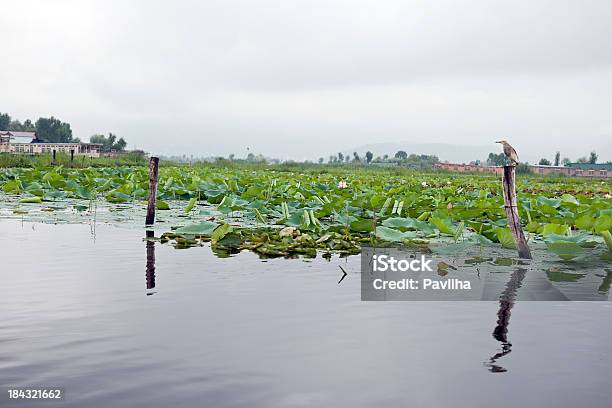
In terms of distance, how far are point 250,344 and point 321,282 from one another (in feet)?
5.84

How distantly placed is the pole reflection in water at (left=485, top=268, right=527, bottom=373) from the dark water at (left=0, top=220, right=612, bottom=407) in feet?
0.08

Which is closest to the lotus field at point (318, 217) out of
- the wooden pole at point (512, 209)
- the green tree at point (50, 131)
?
the wooden pole at point (512, 209)

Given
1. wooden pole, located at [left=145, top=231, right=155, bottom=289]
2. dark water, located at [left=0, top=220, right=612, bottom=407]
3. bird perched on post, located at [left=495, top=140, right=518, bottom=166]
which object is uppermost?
bird perched on post, located at [left=495, top=140, right=518, bottom=166]

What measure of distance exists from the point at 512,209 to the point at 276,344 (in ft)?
9.47

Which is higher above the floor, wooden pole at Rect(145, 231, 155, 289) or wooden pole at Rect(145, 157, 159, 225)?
wooden pole at Rect(145, 157, 159, 225)

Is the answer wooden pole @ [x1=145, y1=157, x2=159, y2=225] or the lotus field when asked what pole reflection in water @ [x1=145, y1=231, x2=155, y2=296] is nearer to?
the lotus field

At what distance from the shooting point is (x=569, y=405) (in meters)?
2.85

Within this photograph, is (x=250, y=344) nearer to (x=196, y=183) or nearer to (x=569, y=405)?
(x=569, y=405)

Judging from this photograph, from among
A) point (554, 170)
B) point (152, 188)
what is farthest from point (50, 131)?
point (152, 188)

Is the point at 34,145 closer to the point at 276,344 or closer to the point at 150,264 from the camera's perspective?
the point at 150,264

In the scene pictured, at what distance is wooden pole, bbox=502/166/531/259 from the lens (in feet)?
18.2

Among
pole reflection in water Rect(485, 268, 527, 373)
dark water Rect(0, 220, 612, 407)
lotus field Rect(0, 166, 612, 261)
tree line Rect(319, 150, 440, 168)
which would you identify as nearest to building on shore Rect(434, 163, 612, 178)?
tree line Rect(319, 150, 440, 168)

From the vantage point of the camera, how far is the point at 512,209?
568 centimetres

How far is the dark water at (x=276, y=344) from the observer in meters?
2.91
